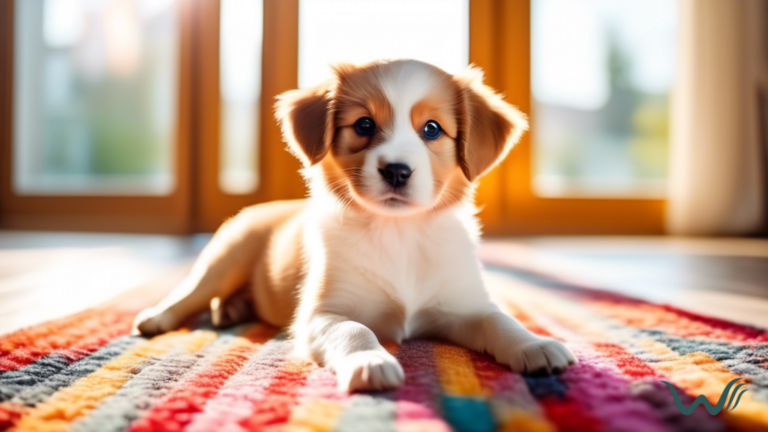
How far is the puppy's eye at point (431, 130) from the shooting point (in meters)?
1.34

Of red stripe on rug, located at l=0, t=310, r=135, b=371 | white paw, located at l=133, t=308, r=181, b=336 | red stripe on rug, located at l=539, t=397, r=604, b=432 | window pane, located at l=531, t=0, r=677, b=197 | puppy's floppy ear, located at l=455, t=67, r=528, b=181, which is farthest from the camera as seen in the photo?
window pane, located at l=531, t=0, r=677, b=197

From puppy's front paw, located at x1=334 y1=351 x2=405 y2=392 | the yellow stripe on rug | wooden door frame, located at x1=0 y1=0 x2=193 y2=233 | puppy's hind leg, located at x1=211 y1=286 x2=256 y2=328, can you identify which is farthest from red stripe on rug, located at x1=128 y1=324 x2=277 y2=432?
wooden door frame, located at x1=0 y1=0 x2=193 y2=233

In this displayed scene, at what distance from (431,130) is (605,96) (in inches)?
151

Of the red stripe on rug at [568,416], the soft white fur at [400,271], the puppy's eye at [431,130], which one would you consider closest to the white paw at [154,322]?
the soft white fur at [400,271]

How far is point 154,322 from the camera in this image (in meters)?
1.53

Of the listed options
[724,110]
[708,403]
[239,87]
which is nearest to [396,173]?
[708,403]

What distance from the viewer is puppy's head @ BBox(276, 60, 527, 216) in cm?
124

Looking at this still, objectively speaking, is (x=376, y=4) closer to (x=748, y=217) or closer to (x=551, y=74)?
(x=551, y=74)

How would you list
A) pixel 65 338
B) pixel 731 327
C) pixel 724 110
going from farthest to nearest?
1. pixel 724 110
2. pixel 731 327
3. pixel 65 338

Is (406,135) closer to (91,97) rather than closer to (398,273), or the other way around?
(398,273)

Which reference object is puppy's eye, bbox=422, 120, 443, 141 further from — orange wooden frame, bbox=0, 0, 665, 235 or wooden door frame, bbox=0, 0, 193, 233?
wooden door frame, bbox=0, 0, 193, 233

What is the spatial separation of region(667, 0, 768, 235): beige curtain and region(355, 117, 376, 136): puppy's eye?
3.53 metres

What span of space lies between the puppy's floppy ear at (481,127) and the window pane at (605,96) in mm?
3089

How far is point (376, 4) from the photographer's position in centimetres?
448
